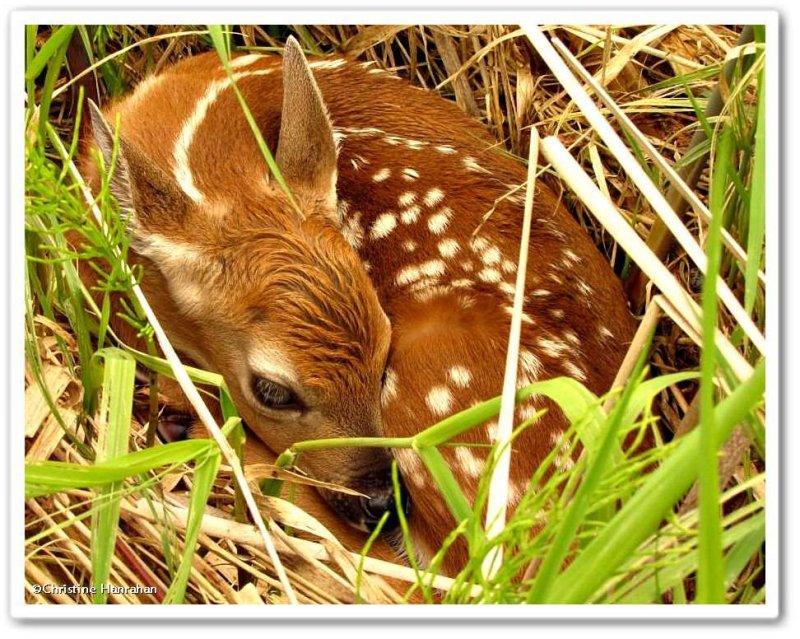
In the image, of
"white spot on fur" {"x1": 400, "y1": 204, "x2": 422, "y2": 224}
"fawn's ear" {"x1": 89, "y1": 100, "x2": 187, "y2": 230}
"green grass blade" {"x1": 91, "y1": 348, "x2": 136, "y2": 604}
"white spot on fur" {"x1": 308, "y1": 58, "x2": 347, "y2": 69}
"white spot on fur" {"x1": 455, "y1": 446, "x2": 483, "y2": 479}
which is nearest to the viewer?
"green grass blade" {"x1": 91, "y1": 348, "x2": 136, "y2": 604}

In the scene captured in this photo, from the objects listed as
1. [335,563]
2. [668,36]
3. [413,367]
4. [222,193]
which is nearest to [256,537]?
[335,563]

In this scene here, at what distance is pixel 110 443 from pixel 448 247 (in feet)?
3.51

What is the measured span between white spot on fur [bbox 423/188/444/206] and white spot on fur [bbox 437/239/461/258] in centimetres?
11

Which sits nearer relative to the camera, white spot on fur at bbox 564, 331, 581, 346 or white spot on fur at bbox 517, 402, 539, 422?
white spot on fur at bbox 517, 402, 539, 422

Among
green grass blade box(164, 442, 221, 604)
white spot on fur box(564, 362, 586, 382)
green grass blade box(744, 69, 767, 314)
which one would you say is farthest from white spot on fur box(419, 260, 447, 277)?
green grass blade box(164, 442, 221, 604)

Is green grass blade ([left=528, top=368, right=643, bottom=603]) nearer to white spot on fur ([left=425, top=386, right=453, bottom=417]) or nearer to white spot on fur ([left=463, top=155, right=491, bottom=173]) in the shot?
white spot on fur ([left=425, top=386, right=453, bottom=417])

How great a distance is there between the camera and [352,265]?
2.28 meters

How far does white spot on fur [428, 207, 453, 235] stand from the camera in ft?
8.58

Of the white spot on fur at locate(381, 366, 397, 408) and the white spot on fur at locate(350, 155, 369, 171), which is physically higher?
the white spot on fur at locate(350, 155, 369, 171)

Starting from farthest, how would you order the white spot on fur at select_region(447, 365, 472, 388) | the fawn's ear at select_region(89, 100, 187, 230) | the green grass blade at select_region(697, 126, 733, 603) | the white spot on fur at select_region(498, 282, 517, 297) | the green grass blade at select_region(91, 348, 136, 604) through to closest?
the white spot on fur at select_region(498, 282, 517, 297), the white spot on fur at select_region(447, 365, 472, 388), the fawn's ear at select_region(89, 100, 187, 230), the green grass blade at select_region(91, 348, 136, 604), the green grass blade at select_region(697, 126, 733, 603)

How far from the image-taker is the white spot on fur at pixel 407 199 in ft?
8.68

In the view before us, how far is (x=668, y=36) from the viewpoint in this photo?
260 centimetres
